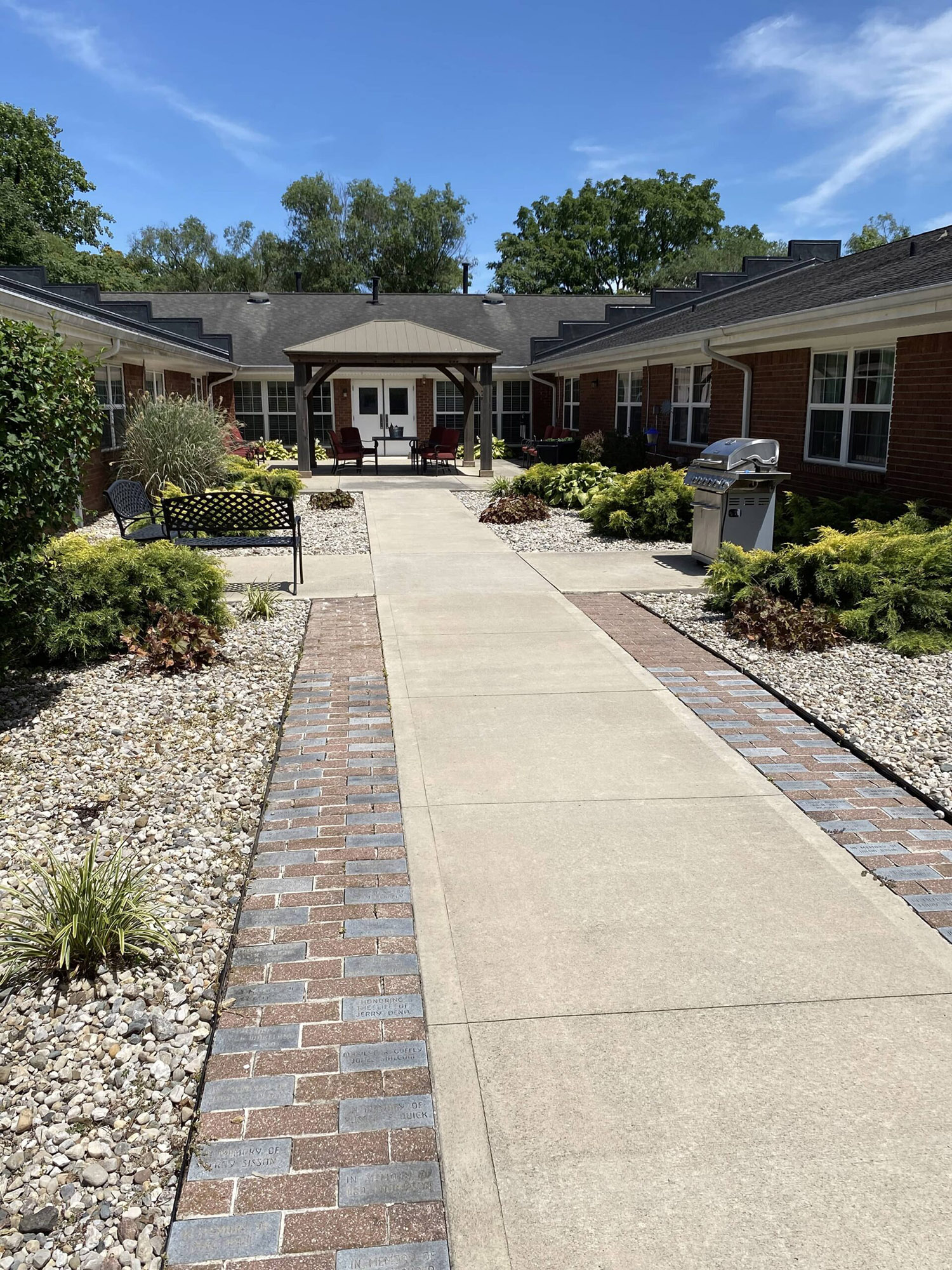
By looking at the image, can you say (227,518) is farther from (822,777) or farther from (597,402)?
(597,402)

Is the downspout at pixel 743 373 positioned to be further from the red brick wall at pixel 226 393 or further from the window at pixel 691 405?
the red brick wall at pixel 226 393

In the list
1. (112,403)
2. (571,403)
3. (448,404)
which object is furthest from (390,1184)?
(448,404)

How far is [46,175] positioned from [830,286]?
50897 mm

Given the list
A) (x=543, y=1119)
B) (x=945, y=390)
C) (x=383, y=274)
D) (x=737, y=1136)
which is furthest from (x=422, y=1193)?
(x=383, y=274)

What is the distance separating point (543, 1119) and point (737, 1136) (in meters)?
0.55

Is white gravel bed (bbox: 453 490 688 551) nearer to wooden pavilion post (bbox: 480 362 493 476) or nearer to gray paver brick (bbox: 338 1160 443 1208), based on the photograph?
wooden pavilion post (bbox: 480 362 493 476)

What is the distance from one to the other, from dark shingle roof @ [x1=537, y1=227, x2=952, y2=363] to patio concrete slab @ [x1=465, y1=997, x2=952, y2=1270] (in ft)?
25.8

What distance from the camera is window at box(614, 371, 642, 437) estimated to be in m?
21.8

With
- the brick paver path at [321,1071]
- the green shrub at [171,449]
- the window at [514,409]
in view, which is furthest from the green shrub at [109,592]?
the window at [514,409]

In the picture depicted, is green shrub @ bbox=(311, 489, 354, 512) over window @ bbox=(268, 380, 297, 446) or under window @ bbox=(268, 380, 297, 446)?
under

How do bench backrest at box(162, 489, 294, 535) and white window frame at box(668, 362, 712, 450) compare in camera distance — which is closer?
bench backrest at box(162, 489, 294, 535)

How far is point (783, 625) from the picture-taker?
806 cm

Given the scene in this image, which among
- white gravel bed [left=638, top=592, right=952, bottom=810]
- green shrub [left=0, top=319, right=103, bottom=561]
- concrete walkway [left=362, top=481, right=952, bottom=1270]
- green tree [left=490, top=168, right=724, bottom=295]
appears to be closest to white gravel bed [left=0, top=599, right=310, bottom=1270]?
concrete walkway [left=362, top=481, right=952, bottom=1270]

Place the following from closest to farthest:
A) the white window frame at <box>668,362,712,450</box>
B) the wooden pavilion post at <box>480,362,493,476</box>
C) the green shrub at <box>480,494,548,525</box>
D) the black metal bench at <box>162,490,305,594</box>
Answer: the black metal bench at <box>162,490,305,594</box>, the green shrub at <box>480,494,548,525</box>, the white window frame at <box>668,362,712,450</box>, the wooden pavilion post at <box>480,362,493,476</box>
